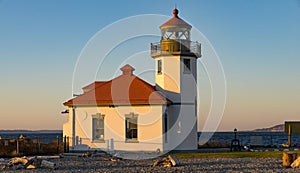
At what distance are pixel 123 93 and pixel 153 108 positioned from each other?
69.6 inches

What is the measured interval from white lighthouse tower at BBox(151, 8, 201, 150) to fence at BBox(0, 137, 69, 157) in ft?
16.8

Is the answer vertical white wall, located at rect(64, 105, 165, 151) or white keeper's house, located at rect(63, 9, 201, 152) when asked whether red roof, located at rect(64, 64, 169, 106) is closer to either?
white keeper's house, located at rect(63, 9, 201, 152)

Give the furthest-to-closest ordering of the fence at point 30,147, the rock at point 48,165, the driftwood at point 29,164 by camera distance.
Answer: the fence at point 30,147 < the driftwood at point 29,164 < the rock at point 48,165

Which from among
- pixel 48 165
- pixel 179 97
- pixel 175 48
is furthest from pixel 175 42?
pixel 48 165

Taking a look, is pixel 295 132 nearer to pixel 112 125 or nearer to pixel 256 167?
pixel 112 125

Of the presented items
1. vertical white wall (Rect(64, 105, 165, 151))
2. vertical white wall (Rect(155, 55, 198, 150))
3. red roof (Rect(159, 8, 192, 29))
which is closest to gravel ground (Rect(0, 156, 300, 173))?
vertical white wall (Rect(64, 105, 165, 151))

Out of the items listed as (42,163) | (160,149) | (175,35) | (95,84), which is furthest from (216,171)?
(95,84)

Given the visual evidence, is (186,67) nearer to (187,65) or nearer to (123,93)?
(187,65)

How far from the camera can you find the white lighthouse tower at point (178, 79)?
80.1 ft

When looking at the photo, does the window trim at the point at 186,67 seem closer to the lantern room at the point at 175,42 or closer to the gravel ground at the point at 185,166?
the lantern room at the point at 175,42

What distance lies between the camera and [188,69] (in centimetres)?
2470

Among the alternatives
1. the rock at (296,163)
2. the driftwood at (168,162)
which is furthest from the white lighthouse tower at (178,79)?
the rock at (296,163)

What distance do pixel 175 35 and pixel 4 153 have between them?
9751 millimetres

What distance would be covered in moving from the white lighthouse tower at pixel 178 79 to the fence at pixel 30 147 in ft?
16.8
